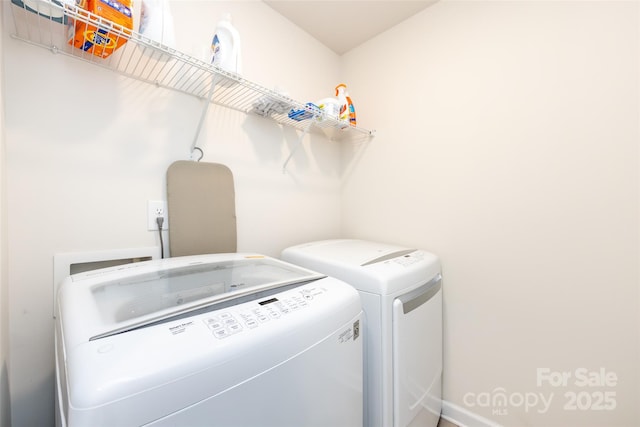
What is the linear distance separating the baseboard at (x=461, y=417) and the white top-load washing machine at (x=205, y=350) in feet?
3.34

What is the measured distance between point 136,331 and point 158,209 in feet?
2.63

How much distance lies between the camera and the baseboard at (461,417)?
1.43 metres

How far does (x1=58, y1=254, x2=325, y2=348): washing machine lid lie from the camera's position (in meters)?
0.58

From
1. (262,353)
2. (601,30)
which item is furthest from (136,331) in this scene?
(601,30)

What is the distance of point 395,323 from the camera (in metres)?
1.06

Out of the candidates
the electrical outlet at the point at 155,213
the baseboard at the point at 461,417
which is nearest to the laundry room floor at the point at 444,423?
the baseboard at the point at 461,417

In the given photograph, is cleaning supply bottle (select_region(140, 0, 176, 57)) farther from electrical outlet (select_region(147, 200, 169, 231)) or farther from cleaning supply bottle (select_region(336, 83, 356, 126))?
cleaning supply bottle (select_region(336, 83, 356, 126))

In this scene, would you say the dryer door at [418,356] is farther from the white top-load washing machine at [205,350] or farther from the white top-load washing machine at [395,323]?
the white top-load washing machine at [205,350]

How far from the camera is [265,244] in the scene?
5.37 ft

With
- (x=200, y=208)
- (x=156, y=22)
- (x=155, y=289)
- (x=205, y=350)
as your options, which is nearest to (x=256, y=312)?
(x=205, y=350)

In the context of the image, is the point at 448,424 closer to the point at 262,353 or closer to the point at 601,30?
the point at 262,353

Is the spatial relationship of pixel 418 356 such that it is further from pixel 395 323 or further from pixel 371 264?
pixel 371 264

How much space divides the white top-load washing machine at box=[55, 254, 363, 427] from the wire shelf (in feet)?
2.65

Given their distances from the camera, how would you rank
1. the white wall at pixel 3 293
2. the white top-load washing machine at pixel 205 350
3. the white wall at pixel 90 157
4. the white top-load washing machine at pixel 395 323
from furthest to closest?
the white top-load washing machine at pixel 395 323
the white wall at pixel 90 157
the white wall at pixel 3 293
the white top-load washing machine at pixel 205 350
